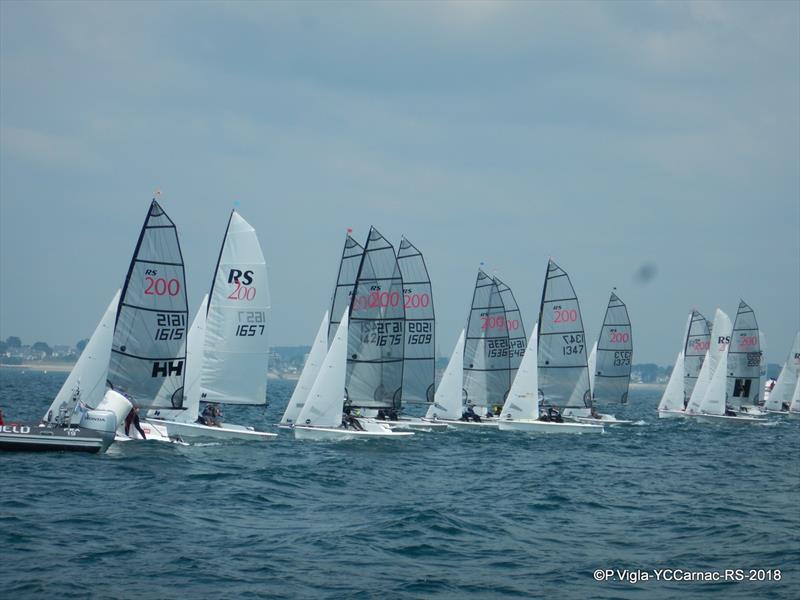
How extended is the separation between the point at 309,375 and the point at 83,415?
1222cm

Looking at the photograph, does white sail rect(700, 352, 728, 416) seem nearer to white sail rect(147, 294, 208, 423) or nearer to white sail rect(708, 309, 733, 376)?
white sail rect(708, 309, 733, 376)

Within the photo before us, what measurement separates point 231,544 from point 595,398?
46.3m

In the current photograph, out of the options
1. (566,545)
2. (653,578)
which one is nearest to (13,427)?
(566,545)

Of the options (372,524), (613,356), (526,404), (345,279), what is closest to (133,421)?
(372,524)

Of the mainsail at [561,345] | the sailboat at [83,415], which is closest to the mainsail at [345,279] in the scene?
the mainsail at [561,345]

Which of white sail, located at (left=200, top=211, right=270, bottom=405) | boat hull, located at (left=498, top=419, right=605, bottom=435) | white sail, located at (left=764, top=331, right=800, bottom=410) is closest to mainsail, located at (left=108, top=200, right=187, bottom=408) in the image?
white sail, located at (left=200, top=211, right=270, bottom=405)

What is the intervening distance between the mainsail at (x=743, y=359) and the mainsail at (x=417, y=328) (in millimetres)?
30155

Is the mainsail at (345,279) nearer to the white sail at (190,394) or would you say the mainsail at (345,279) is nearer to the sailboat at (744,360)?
the white sail at (190,394)

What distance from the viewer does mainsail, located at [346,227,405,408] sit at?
123 ft

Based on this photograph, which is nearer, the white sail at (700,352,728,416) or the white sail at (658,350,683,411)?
the white sail at (700,352,728,416)

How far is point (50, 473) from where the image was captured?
71.2ft

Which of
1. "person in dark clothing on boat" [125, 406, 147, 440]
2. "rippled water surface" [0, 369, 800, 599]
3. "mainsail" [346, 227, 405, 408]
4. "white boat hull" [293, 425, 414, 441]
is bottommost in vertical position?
"rippled water surface" [0, 369, 800, 599]

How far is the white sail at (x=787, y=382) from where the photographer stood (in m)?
76.8

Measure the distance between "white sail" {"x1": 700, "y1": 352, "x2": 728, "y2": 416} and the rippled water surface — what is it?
26.1 m
